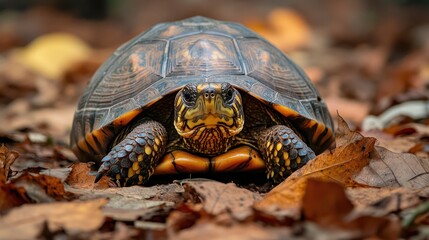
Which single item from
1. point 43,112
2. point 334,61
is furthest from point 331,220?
point 334,61

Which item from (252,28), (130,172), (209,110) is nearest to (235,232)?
(209,110)

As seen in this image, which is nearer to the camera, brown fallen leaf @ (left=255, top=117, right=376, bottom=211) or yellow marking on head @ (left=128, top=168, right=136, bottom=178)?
brown fallen leaf @ (left=255, top=117, right=376, bottom=211)

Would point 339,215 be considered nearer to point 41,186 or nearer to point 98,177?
point 41,186

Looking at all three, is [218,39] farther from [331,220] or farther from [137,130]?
[331,220]

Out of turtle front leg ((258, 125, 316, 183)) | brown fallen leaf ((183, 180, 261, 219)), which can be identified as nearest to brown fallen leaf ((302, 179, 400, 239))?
brown fallen leaf ((183, 180, 261, 219))

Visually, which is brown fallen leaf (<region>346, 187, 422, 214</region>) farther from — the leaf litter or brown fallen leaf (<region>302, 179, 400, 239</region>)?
brown fallen leaf (<region>302, 179, 400, 239</region>)
